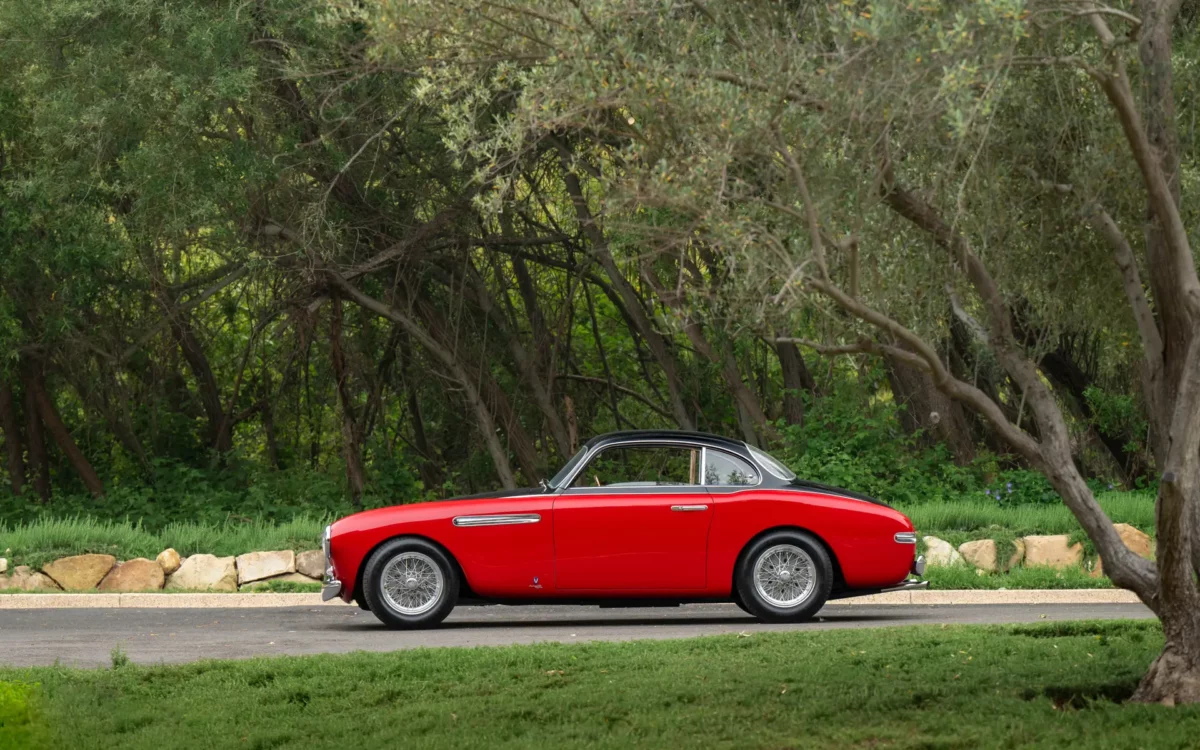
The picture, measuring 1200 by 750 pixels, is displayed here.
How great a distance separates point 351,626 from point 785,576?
3454 mm

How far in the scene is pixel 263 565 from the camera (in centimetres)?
1492

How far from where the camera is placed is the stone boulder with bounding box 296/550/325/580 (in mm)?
14969

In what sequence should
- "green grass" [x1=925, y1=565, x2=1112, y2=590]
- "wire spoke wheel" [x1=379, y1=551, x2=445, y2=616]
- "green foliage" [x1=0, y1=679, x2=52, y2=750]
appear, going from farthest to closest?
"green grass" [x1=925, y1=565, x2=1112, y2=590] < "wire spoke wheel" [x1=379, y1=551, x2=445, y2=616] < "green foliage" [x1=0, y1=679, x2=52, y2=750]

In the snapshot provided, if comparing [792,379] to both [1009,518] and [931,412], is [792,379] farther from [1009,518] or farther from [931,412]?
[1009,518]

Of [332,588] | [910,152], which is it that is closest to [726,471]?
[332,588]

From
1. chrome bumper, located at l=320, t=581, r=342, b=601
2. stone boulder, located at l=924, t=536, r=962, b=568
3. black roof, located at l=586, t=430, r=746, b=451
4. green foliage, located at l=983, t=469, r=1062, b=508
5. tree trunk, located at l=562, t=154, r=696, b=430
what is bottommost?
stone boulder, located at l=924, t=536, r=962, b=568

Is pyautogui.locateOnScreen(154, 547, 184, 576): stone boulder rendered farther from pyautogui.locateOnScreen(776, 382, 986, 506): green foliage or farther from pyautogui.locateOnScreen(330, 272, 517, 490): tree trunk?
pyautogui.locateOnScreen(776, 382, 986, 506): green foliage

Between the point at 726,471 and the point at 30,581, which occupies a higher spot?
the point at 726,471

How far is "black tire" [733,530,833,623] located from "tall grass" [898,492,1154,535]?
350cm

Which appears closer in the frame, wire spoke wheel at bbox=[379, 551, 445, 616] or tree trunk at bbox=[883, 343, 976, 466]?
wire spoke wheel at bbox=[379, 551, 445, 616]

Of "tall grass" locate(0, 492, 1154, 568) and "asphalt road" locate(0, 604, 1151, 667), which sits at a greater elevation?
"tall grass" locate(0, 492, 1154, 568)

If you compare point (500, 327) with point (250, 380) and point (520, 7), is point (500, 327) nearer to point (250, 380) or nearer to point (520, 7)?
point (250, 380)

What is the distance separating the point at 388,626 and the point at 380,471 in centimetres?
935

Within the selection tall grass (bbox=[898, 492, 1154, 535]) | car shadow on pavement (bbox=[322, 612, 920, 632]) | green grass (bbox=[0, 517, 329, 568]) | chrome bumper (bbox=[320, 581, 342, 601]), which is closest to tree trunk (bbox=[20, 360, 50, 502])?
green grass (bbox=[0, 517, 329, 568])
